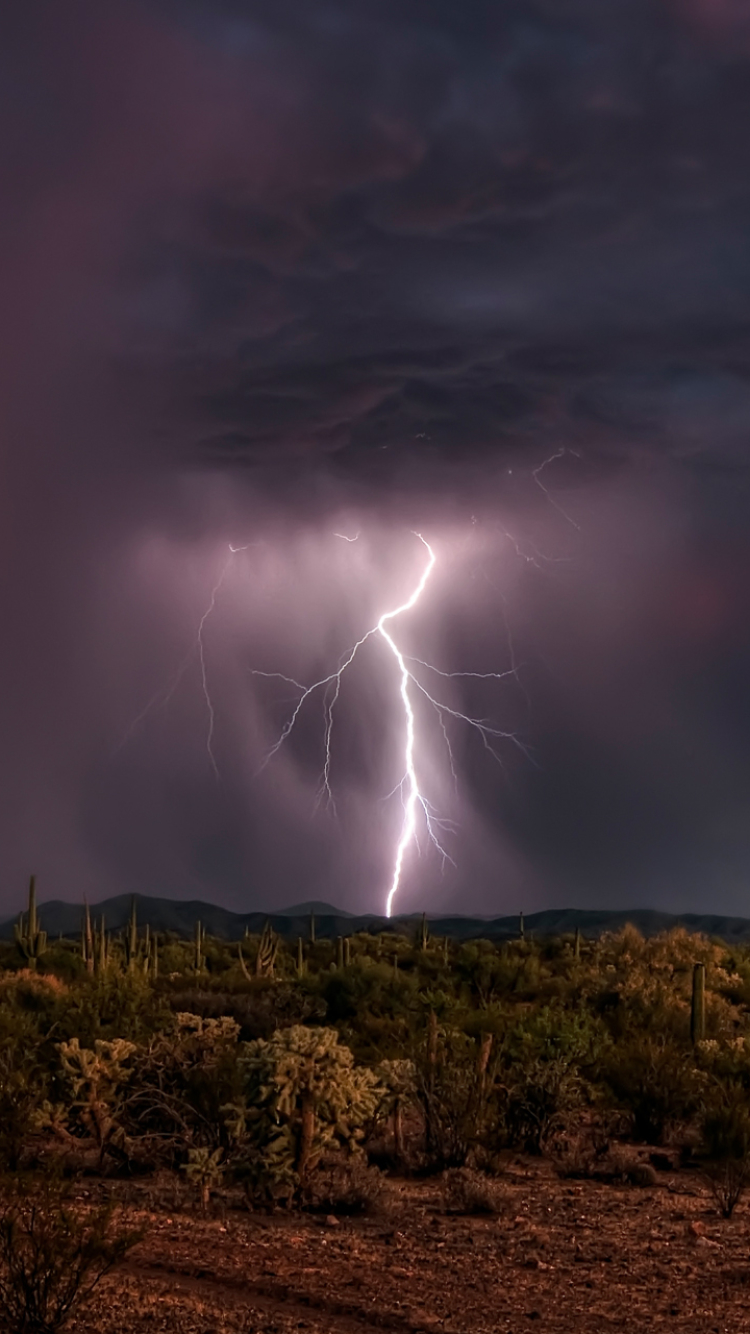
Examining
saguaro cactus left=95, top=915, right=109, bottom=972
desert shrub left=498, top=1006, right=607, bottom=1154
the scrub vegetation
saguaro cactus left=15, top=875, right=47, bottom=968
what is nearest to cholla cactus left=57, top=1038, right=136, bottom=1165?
the scrub vegetation

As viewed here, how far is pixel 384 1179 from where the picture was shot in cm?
1376

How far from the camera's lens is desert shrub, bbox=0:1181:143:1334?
810 centimetres

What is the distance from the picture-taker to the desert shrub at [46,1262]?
26.6ft

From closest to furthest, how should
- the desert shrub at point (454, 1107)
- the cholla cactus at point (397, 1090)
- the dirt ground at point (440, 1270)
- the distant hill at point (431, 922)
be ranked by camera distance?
1. the dirt ground at point (440, 1270)
2. the desert shrub at point (454, 1107)
3. the cholla cactus at point (397, 1090)
4. the distant hill at point (431, 922)

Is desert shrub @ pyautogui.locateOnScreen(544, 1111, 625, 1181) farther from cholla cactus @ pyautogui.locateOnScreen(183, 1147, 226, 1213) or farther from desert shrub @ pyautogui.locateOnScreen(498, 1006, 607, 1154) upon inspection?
cholla cactus @ pyautogui.locateOnScreen(183, 1147, 226, 1213)

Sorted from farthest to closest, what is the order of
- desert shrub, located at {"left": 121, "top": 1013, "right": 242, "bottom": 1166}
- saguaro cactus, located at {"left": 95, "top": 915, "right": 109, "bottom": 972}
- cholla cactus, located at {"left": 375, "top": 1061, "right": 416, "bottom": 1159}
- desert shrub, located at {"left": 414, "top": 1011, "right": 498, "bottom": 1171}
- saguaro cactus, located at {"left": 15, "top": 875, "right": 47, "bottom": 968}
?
saguaro cactus, located at {"left": 15, "top": 875, "right": 47, "bottom": 968}
saguaro cactus, located at {"left": 95, "top": 915, "right": 109, "bottom": 972}
cholla cactus, located at {"left": 375, "top": 1061, "right": 416, "bottom": 1159}
desert shrub, located at {"left": 414, "top": 1011, "right": 498, "bottom": 1171}
desert shrub, located at {"left": 121, "top": 1013, "right": 242, "bottom": 1166}

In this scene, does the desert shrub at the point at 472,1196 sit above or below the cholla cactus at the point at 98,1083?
below

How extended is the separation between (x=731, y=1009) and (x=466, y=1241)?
767 inches

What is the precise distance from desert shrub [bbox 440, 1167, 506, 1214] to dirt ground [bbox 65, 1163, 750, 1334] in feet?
0.45

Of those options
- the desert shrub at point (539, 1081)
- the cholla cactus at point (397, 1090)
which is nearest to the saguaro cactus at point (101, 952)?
the desert shrub at point (539, 1081)

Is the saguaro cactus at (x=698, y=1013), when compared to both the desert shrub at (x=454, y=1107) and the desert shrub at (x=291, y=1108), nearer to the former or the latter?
the desert shrub at (x=454, y=1107)

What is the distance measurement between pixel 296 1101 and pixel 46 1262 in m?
5.20

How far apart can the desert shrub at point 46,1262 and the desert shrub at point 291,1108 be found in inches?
164

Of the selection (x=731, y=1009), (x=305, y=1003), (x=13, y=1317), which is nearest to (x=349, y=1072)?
(x=13, y=1317)
